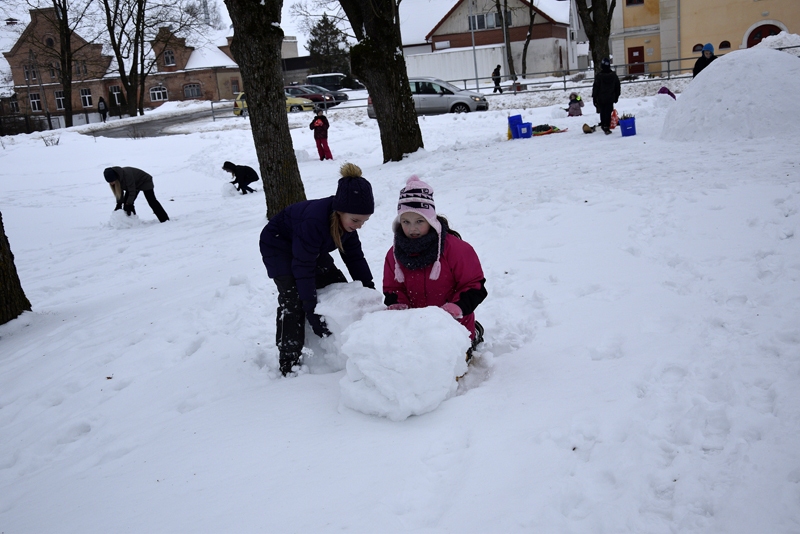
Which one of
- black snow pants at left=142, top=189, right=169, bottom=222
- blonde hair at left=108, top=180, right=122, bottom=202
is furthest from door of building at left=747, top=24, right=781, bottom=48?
blonde hair at left=108, top=180, right=122, bottom=202

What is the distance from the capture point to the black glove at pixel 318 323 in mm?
3707

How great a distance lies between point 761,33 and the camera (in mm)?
31000

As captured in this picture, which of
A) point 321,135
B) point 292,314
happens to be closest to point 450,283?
point 292,314

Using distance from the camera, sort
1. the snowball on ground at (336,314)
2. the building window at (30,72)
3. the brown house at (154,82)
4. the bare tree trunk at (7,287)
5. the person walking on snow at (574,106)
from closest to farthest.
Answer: the snowball on ground at (336,314) → the bare tree trunk at (7,287) → the person walking on snow at (574,106) → the building window at (30,72) → the brown house at (154,82)

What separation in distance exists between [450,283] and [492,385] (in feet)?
2.16

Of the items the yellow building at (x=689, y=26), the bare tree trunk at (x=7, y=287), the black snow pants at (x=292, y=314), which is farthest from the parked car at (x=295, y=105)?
the black snow pants at (x=292, y=314)

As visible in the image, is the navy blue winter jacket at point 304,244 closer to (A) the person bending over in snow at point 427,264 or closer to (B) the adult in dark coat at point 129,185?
(A) the person bending over in snow at point 427,264

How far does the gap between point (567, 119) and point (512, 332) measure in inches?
507

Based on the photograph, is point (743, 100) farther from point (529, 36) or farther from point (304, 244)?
point (529, 36)

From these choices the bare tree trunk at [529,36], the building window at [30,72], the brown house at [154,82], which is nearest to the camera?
the bare tree trunk at [529,36]

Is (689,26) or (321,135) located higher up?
(689,26)

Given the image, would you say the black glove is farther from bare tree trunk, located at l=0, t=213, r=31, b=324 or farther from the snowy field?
bare tree trunk, located at l=0, t=213, r=31, b=324

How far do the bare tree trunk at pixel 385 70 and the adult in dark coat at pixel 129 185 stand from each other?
4.39 meters

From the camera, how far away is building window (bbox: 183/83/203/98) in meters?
52.2
